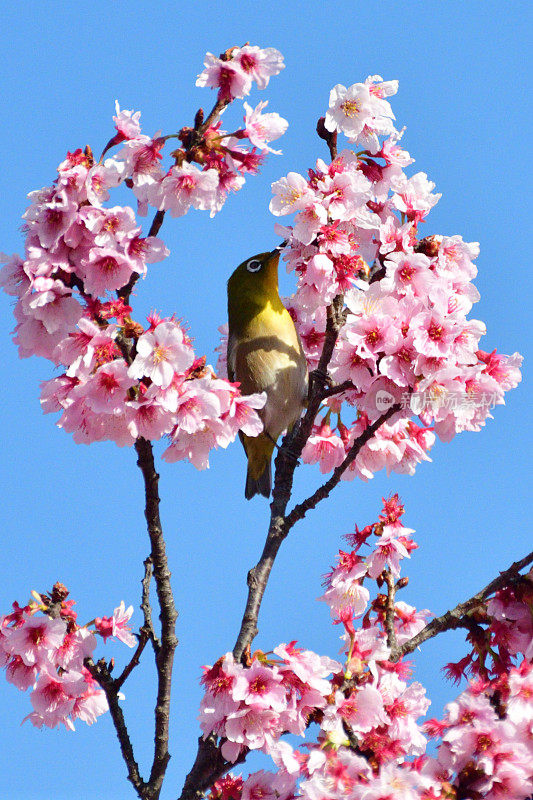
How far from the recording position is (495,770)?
11.9 feet

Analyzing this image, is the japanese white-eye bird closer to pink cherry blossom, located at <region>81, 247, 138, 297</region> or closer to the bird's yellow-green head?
the bird's yellow-green head

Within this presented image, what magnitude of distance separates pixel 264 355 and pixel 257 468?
1.05 metres

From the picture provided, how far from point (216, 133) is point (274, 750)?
280cm

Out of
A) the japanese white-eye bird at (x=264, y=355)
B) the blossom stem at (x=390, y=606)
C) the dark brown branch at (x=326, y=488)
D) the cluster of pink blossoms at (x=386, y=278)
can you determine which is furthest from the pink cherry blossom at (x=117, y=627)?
the japanese white-eye bird at (x=264, y=355)

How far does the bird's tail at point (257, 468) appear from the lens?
696 centimetres

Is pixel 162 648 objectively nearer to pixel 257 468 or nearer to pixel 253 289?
pixel 257 468

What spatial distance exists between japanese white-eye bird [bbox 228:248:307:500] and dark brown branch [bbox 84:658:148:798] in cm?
224

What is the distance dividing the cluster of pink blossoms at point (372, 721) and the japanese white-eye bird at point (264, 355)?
2.15 m

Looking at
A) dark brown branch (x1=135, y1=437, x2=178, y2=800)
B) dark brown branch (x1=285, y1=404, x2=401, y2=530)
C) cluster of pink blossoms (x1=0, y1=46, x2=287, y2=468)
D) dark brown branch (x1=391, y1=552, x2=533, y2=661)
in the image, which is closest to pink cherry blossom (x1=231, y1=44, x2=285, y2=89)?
cluster of pink blossoms (x1=0, y1=46, x2=287, y2=468)

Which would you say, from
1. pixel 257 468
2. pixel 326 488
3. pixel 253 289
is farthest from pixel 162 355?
pixel 257 468

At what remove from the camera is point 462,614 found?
14.9 ft

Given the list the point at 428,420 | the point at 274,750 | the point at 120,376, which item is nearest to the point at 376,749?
the point at 274,750

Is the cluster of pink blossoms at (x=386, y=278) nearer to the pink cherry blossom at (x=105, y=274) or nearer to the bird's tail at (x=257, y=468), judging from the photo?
the pink cherry blossom at (x=105, y=274)

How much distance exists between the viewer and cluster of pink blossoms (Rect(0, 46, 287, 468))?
12.5 ft
